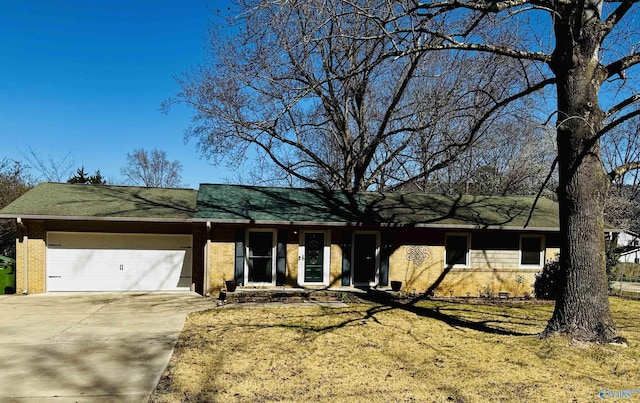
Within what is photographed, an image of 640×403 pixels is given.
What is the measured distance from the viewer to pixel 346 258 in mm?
14086

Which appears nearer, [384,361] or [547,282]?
[384,361]

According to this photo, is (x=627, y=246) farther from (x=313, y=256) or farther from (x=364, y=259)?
(x=313, y=256)

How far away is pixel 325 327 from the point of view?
8.92 m

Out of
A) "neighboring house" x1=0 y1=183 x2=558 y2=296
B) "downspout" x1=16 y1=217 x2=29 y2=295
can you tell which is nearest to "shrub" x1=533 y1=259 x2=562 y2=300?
"neighboring house" x1=0 y1=183 x2=558 y2=296

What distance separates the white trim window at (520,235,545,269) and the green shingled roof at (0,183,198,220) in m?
11.8

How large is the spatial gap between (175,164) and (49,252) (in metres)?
39.7

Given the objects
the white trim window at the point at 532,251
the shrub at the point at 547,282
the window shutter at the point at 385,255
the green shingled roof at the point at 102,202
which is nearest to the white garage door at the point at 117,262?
the green shingled roof at the point at 102,202

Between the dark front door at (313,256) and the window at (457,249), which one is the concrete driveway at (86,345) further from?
the window at (457,249)

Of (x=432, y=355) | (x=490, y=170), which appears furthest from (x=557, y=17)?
(x=490, y=170)

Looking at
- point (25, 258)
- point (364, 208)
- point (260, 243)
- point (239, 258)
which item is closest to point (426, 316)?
point (364, 208)

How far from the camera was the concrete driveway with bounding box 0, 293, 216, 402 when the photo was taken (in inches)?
215

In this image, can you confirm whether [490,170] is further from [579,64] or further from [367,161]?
[579,64]

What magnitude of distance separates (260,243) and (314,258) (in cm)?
187

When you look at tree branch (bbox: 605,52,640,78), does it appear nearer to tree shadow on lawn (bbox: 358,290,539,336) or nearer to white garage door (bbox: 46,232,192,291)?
tree shadow on lawn (bbox: 358,290,539,336)
